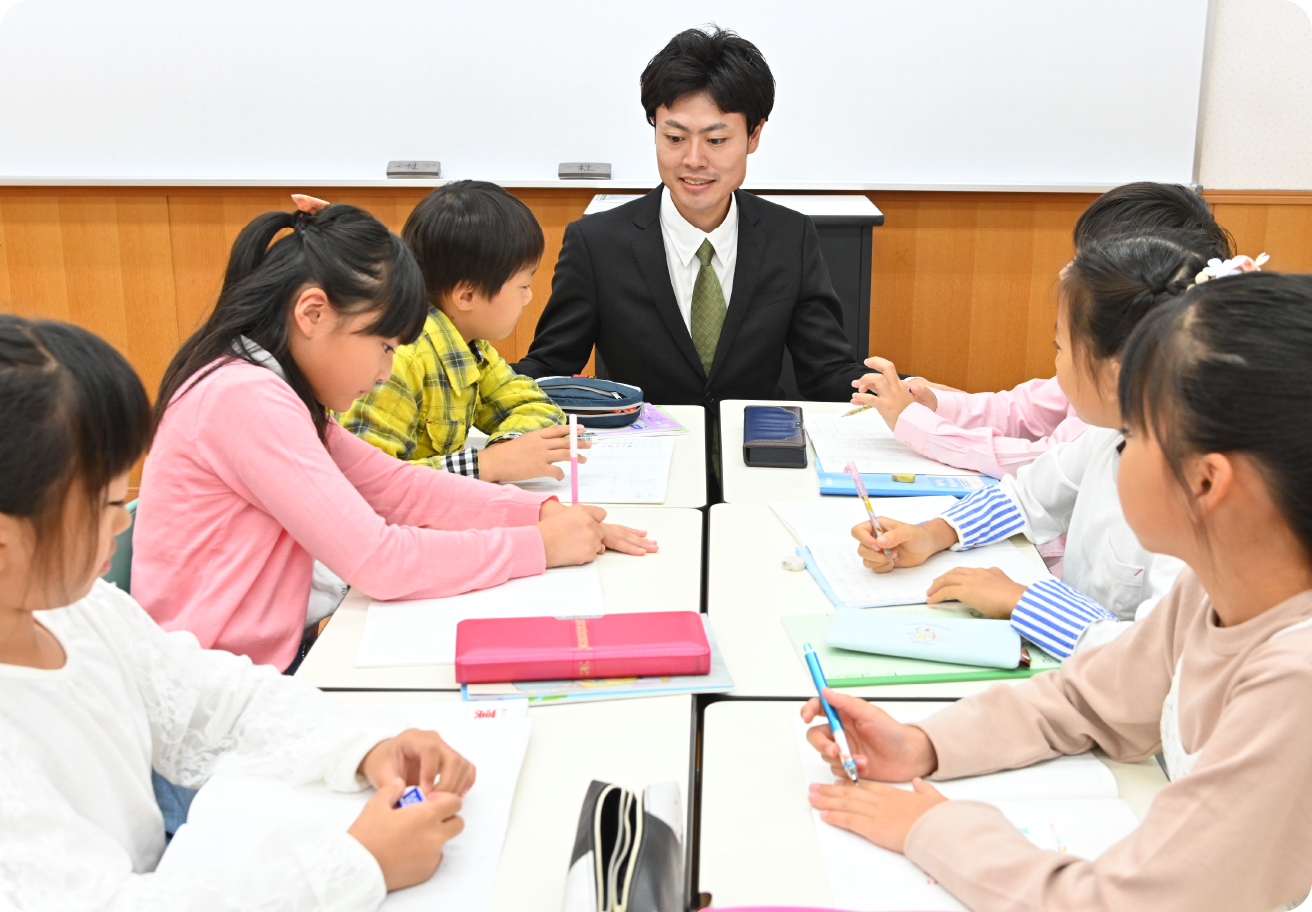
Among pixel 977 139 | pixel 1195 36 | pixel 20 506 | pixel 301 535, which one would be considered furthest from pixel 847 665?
pixel 1195 36

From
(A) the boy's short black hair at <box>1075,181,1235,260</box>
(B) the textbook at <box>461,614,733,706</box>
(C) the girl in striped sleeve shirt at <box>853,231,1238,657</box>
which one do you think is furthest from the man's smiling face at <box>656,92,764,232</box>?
(B) the textbook at <box>461,614,733,706</box>

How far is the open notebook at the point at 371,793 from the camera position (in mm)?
851

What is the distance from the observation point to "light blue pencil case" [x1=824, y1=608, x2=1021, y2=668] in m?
1.20

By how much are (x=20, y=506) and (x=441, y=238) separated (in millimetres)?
1249

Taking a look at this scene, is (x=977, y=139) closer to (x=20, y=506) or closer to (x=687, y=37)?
(x=687, y=37)

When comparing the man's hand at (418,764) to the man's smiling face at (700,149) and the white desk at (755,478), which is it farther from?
the man's smiling face at (700,149)

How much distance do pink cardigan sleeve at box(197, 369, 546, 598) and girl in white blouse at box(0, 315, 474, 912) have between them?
313 millimetres

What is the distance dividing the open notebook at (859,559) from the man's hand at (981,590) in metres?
0.04

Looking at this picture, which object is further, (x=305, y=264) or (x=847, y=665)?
(x=305, y=264)

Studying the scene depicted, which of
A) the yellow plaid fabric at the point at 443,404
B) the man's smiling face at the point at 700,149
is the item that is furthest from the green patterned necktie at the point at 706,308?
the yellow plaid fabric at the point at 443,404

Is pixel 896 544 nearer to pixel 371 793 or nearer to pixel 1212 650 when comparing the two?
pixel 1212 650

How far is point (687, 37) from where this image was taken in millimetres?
2598

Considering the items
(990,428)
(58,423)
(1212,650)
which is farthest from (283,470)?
(990,428)

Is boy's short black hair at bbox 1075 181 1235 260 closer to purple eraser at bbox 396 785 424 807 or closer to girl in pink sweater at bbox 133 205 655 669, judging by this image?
girl in pink sweater at bbox 133 205 655 669
